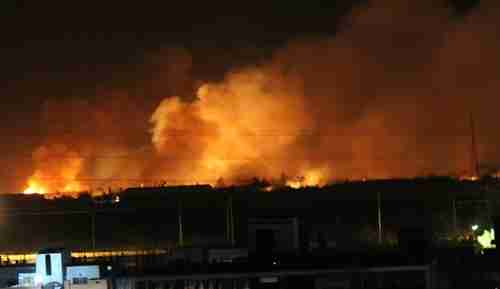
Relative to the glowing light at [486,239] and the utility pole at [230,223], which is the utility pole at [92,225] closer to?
the utility pole at [230,223]

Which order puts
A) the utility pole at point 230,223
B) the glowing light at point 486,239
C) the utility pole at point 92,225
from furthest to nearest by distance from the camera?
the utility pole at point 92,225
the utility pole at point 230,223
the glowing light at point 486,239

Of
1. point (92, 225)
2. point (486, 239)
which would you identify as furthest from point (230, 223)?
point (486, 239)

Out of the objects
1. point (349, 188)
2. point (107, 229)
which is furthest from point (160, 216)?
point (349, 188)

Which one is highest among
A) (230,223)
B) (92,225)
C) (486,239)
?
(92,225)

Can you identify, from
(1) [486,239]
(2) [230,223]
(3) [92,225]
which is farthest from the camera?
(3) [92,225]

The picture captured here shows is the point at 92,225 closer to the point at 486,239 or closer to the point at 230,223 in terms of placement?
the point at 230,223

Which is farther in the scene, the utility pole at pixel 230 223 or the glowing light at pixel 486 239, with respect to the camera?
the utility pole at pixel 230 223

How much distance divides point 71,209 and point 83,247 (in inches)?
164

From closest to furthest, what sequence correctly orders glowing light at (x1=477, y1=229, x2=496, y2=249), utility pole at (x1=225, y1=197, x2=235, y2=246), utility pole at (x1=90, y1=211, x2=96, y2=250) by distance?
1. glowing light at (x1=477, y1=229, x2=496, y2=249)
2. utility pole at (x1=225, y1=197, x2=235, y2=246)
3. utility pole at (x1=90, y1=211, x2=96, y2=250)

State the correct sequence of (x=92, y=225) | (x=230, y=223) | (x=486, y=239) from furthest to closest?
(x=92, y=225) → (x=230, y=223) → (x=486, y=239)

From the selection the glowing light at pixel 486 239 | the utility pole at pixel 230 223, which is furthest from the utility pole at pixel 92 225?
the glowing light at pixel 486 239

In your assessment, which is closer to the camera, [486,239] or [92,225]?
[486,239]

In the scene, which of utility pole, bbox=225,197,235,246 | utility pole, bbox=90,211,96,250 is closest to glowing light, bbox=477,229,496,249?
utility pole, bbox=225,197,235,246

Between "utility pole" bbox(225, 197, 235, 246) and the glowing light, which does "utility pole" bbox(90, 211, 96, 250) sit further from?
the glowing light
